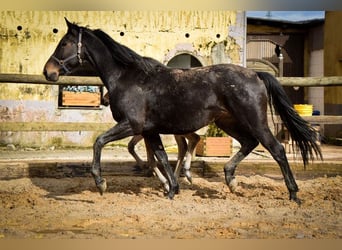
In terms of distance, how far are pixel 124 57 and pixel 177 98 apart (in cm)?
63

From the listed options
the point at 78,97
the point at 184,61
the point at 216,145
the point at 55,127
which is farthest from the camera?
the point at 184,61

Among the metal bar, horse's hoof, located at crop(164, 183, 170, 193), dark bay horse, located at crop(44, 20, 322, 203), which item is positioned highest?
dark bay horse, located at crop(44, 20, 322, 203)

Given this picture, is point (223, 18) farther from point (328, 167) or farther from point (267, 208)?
point (267, 208)

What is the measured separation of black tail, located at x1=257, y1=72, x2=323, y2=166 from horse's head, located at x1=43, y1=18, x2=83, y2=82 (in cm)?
165

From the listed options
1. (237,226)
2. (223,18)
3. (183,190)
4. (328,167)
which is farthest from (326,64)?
(237,226)

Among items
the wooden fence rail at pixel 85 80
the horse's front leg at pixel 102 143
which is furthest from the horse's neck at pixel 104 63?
the wooden fence rail at pixel 85 80

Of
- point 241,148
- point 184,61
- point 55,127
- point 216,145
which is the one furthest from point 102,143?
point 184,61

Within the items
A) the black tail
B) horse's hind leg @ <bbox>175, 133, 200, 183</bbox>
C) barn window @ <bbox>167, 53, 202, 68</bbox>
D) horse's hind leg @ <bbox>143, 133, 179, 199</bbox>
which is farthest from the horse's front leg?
barn window @ <bbox>167, 53, 202, 68</bbox>

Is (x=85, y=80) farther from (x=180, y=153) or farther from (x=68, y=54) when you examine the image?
(x=180, y=153)

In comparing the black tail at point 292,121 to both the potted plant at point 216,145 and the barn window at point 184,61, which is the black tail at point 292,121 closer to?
the potted plant at point 216,145

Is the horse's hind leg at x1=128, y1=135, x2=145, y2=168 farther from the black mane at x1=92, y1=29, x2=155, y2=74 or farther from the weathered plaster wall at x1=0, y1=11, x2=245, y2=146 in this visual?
the weathered plaster wall at x1=0, y1=11, x2=245, y2=146

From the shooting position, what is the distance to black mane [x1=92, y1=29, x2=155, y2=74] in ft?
14.2

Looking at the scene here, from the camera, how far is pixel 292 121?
4250 millimetres

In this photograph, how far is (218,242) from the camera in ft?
9.51
